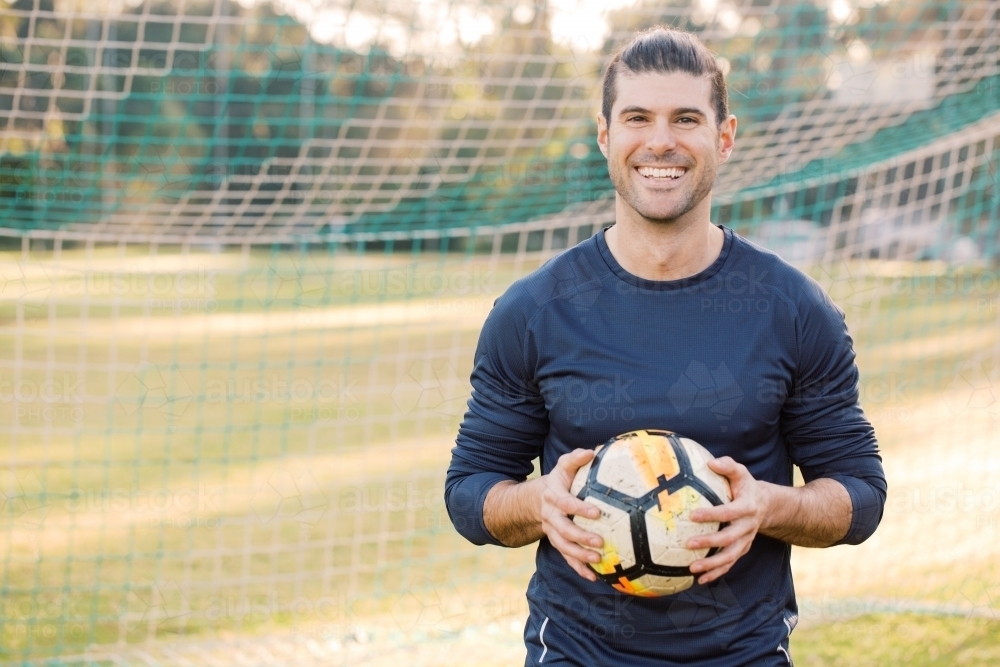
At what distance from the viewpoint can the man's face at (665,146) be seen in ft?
8.54

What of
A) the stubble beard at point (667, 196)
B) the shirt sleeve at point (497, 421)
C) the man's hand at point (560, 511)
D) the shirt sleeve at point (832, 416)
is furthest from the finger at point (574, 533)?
the stubble beard at point (667, 196)

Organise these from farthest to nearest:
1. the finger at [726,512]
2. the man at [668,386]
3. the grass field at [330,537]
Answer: the grass field at [330,537] < the man at [668,386] < the finger at [726,512]

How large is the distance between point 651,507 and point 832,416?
0.55 meters

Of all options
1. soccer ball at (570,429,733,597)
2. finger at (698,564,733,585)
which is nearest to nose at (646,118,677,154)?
soccer ball at (570,429,733,597)

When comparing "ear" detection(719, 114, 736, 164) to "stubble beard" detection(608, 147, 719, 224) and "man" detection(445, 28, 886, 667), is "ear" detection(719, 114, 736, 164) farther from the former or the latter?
"stubble beard" detection(608, 147, 719, 224)

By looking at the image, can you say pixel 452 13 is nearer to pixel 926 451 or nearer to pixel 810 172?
pixel 810 172

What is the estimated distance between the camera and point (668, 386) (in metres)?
2.50

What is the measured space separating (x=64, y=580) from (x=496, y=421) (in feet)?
13.7

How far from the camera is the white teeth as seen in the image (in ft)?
8.55

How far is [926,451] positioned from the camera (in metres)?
9.02

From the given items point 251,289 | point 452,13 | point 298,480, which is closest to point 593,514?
point 452,13

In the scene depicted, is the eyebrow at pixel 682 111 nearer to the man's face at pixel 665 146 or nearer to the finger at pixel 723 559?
the man's face at pixel 665 146

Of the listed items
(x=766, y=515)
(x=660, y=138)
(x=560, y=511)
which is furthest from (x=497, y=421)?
(x=660, y=138)

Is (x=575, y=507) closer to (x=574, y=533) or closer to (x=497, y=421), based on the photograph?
(x=574, y=533)
